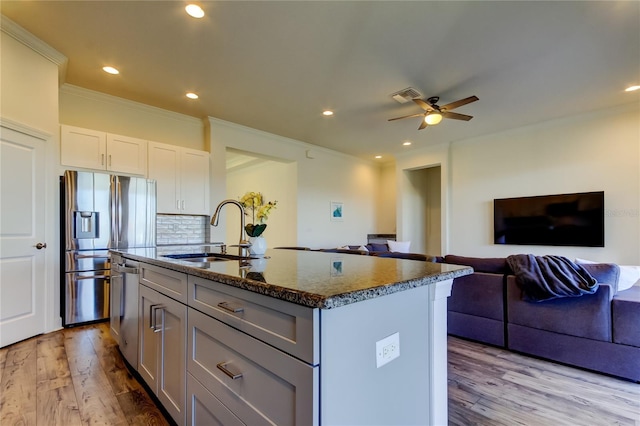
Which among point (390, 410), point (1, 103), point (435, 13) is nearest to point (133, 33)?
point (1, 103)

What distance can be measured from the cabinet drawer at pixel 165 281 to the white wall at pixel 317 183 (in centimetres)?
296

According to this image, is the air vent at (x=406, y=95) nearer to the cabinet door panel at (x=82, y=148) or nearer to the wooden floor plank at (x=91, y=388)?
the cabinet door panel at (x=82, y=148)

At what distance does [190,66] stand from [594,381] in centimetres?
462

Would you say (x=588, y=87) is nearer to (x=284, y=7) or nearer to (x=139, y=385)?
(x=284, y=7)

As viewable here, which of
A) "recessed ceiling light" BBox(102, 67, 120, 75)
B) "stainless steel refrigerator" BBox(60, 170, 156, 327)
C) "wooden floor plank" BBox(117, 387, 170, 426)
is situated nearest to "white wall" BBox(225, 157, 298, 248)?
"stainless steel refrigerator" BBox(60, 170, 156, 327)

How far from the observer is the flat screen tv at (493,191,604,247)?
4605 mm

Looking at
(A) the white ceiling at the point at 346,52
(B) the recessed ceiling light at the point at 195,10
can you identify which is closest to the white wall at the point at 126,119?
(A) the white ceiling at the point at 346,52

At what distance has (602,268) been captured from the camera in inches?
95.0

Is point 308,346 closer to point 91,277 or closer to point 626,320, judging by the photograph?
point 626,320

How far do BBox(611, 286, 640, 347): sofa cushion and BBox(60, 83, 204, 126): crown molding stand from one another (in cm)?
544

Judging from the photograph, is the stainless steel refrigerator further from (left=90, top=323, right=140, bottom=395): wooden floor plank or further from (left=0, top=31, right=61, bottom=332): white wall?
(left=90, top=323, right=140, bottom=395): wooden floor plank

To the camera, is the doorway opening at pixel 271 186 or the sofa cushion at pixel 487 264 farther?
the doorway opening at pixel 271 186

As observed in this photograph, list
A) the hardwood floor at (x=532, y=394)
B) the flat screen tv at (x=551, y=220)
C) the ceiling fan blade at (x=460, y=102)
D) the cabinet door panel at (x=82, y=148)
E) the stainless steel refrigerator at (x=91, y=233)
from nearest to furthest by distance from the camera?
1. the hardwood floor at (x=532, y=394)
2. the stainless steel refrigerator at (x=91, y=233)
3. the cabinet door panel at (x=82, y=148)
4. the ceiling fan blade at (x=460, y=102)
5. the flat screen tv at (x=551, y=220)

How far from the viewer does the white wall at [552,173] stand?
4.39m
